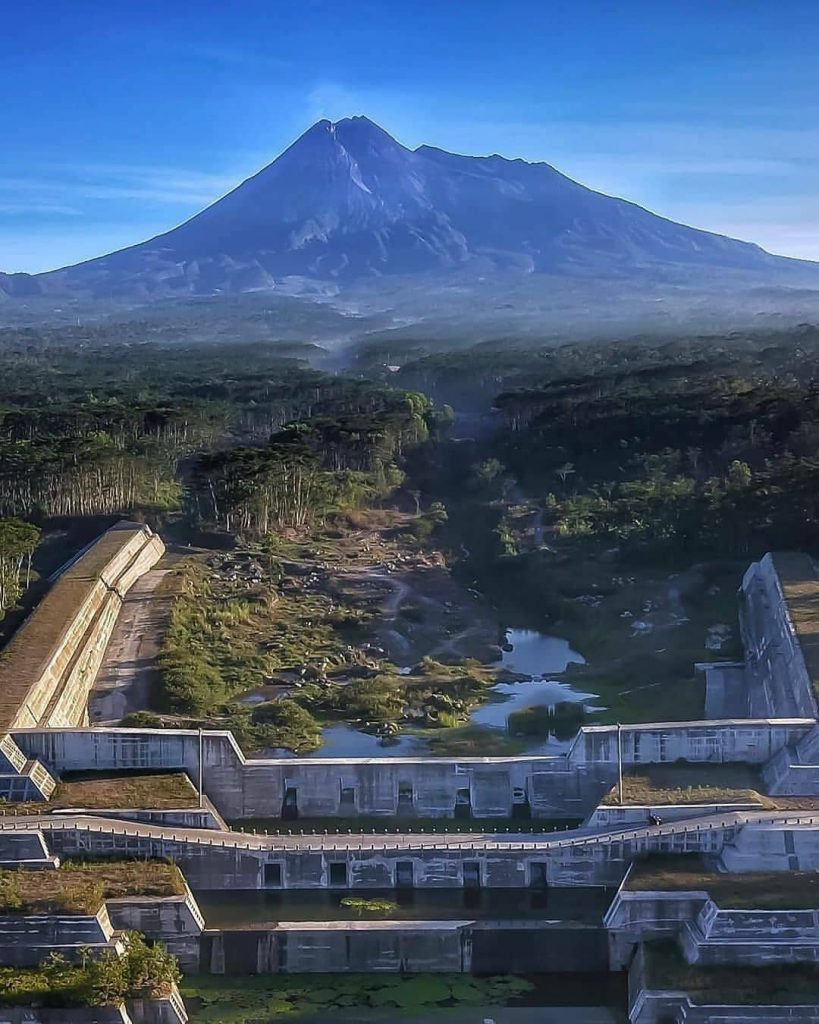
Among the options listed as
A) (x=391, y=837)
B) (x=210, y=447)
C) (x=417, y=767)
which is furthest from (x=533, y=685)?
(x=210, y=447)

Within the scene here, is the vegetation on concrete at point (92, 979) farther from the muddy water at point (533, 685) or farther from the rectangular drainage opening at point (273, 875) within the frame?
the muddy water at point (533, 685)

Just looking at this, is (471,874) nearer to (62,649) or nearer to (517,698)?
(517,698)

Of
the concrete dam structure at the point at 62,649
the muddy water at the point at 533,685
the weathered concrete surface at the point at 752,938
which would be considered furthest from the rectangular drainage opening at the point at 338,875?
the muddy water at the point at 533,685

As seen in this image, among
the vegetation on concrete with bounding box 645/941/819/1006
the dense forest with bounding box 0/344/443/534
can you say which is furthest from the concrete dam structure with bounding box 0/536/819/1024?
the dense forest with bounding box 0/344/443/534

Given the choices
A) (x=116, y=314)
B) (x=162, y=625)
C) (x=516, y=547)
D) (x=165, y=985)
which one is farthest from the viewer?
(x=116, y=314)

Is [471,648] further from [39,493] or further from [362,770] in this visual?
[39,493]

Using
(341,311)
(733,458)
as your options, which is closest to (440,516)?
(733,458)
